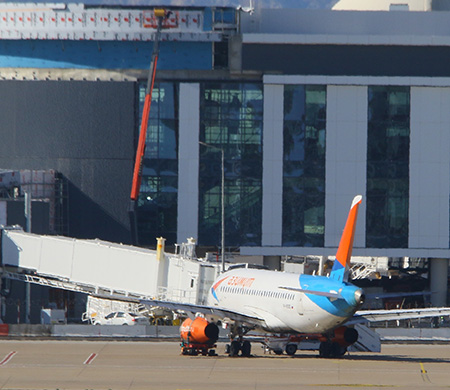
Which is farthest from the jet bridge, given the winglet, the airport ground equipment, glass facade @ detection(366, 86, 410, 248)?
glass facade @ detection(366, 86, 410, 248)

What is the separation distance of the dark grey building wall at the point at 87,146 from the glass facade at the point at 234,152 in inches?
281

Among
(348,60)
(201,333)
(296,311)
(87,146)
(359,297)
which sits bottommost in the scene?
(201,333)

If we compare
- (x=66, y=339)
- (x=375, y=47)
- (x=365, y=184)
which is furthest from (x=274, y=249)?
(x=66, y=339)

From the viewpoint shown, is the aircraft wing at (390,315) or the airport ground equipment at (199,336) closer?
the aircraft wing at (390,315)

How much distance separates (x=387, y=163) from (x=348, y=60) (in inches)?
400

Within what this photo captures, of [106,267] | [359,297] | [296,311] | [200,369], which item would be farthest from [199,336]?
[106,267]

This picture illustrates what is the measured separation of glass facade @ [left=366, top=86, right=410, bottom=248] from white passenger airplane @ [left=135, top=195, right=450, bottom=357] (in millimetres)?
41051

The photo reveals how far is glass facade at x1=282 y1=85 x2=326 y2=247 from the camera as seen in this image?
10200 centimetres

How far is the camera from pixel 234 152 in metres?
103

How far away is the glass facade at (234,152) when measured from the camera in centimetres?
10262

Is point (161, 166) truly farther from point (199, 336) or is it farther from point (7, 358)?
point (7, 358)

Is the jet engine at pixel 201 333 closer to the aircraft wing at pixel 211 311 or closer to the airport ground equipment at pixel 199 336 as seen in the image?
the airport ground equipment at pixel 199 336

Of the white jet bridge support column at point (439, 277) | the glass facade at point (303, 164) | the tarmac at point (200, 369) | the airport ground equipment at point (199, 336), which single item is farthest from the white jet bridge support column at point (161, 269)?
the white jet bridge support column at point (439, 277)

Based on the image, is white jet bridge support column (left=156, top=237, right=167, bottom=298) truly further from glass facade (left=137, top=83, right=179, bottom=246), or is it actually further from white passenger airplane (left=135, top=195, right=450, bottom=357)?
glass facade (left=137, top=83, right=179, bottom=246)
